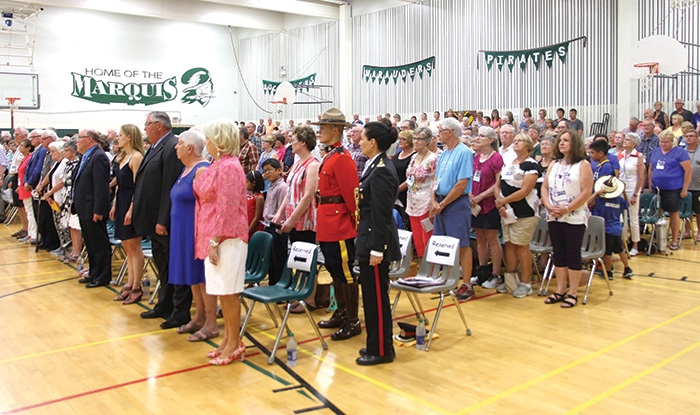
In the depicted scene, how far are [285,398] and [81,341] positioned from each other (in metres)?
2.04

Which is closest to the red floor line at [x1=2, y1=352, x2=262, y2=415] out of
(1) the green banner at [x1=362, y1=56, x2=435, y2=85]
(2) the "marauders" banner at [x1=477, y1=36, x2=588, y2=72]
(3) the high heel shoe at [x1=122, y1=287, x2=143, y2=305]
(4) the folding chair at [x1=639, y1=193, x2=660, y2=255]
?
(3) the high heel shoe at [x1=122, y1=287, x2=143, y2=305]


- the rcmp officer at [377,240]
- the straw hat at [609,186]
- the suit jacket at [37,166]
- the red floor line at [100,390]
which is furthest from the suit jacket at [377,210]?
the suit jacket at [37,166]

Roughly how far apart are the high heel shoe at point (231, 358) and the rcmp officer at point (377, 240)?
2.69 ft

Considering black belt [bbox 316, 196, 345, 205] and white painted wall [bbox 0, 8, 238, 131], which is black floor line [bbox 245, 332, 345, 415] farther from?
white painted wall [bbox 0, 8, 238, 131]

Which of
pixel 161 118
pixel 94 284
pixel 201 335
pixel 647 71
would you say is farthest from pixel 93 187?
pixel 647 71

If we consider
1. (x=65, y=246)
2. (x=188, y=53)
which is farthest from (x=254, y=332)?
(x=188, y=53)

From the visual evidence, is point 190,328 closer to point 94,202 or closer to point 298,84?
point 94,202

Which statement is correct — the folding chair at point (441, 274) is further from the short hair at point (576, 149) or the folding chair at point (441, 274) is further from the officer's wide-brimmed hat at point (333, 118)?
the short hair at point (576, 149)

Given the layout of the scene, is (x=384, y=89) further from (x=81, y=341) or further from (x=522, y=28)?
(x=81, y=341)

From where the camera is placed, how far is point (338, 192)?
14.5 feet

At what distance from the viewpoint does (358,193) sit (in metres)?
4.09

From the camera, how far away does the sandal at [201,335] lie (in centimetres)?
464

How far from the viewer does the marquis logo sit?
20.7m

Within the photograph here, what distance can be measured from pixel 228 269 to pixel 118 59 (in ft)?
64.2
